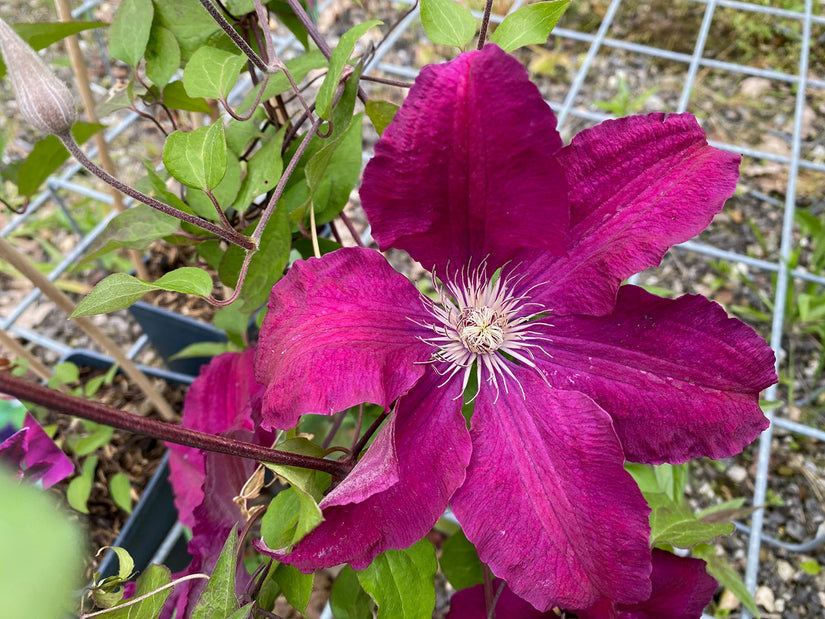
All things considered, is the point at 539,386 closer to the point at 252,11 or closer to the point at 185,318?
the point at 252,11

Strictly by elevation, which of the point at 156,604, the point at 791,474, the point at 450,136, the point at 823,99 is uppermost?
the point at 450,136

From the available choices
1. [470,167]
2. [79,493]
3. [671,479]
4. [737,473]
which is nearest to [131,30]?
[470,167]

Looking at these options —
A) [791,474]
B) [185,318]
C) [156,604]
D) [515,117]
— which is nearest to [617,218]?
[515,117]

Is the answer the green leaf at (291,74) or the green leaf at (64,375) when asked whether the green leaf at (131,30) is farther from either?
the green leaf at (64,375)

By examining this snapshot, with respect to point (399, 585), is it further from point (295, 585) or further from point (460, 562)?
point (460, 562)

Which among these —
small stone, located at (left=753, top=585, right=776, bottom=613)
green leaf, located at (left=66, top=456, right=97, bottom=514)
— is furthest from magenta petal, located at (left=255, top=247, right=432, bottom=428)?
small stone, located at (left=753, top=585, right=776, bottom=613)

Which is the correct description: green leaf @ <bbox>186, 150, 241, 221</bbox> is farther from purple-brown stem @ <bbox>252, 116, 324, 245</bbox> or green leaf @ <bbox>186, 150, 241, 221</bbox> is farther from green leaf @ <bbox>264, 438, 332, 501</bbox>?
green leaf @ <bbox>264, 438, 332, 501</bbox>

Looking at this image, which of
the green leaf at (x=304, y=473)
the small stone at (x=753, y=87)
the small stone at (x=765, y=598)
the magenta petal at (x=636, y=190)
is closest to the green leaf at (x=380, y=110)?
the magenta petal at (x=636, y=190)
